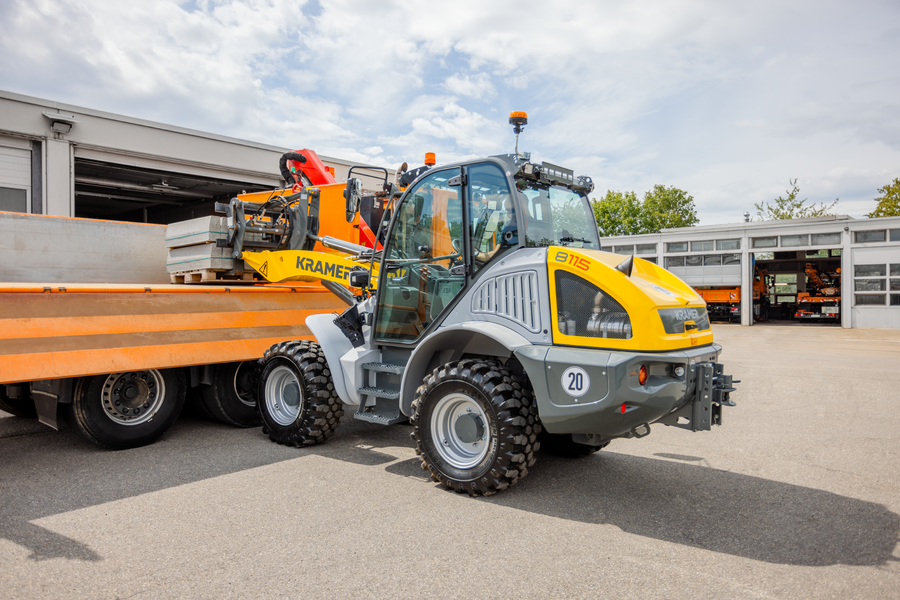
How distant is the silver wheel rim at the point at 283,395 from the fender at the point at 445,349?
1463 millimetres

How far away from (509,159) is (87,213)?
24.9 metres

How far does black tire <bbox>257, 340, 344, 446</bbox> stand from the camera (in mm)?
5656

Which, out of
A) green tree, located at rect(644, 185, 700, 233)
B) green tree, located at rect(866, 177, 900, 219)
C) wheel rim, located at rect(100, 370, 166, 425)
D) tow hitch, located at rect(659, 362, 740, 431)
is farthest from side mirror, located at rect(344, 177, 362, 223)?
green tree, located at rect(644, 185, 700, 233)

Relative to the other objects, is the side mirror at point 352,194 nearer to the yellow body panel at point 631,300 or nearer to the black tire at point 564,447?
the yellow body panel at point 631,300

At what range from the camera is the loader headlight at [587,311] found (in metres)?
3.94

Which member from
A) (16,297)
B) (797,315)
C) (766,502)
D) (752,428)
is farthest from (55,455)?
(797,315)

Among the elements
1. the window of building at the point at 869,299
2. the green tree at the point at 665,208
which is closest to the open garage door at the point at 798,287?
the window of building at the point at 869,299

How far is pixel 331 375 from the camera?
5605mm

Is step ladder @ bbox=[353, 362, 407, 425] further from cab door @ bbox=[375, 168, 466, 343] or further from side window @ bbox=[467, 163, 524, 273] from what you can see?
side window @ bbox=[467, 163, 524, 273]

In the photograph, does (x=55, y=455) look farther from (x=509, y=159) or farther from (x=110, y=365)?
(x=509, y=159)

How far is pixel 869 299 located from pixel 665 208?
29.4 meters

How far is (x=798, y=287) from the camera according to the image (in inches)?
1227

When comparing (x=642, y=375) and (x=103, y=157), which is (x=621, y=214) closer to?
(x=103, y=157)

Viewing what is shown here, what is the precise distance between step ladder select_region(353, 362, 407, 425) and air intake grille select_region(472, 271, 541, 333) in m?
1.12
